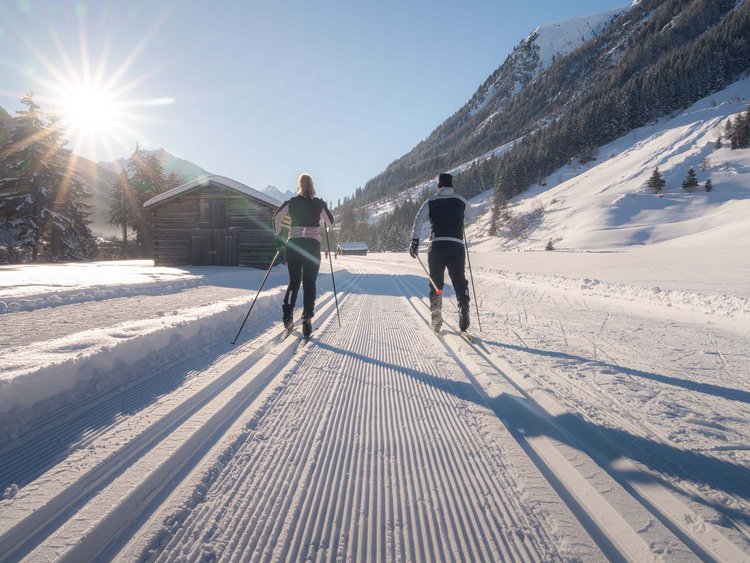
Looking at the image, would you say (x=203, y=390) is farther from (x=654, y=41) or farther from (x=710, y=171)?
(x=654, y=41)

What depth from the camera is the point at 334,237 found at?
91.0 metres

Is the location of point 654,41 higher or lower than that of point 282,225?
higher

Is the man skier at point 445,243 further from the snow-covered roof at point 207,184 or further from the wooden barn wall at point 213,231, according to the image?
the wooden barn wall at point 213,231

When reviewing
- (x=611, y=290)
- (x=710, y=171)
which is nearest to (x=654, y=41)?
(x=710, y=171)

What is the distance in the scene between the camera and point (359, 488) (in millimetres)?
1401

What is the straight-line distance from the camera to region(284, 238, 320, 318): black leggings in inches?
163

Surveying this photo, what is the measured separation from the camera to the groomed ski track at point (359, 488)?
110cm

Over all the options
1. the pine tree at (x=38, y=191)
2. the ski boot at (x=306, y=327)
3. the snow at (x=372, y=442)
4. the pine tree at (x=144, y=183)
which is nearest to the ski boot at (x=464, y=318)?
the snow at (x=372, y=442)

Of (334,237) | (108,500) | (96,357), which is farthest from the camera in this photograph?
(334,237)

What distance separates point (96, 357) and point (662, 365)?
4.85 metres

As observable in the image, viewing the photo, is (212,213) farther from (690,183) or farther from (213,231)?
(690,183)

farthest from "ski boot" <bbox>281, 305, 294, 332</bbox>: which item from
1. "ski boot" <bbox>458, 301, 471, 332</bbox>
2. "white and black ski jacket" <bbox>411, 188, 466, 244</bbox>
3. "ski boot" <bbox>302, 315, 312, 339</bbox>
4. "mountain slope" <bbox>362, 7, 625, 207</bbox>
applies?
"mountain slope" <bbox>362, 7, 625, 207</bbox>

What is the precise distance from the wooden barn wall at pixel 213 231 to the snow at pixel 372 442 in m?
11.7

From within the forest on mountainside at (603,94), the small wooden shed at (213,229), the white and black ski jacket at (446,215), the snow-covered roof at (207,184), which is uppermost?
the forest on mountainside at (603,94)
